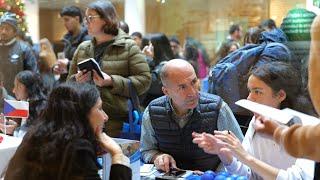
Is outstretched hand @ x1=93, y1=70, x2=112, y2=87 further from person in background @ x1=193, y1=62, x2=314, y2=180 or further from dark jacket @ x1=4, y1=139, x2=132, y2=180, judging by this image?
dark jacket @ x1=4, y1=139, x2=132, y2=180

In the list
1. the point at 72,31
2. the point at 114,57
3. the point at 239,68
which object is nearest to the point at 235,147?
the point at 239,68

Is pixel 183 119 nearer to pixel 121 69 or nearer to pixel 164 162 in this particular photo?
pixel 164 162

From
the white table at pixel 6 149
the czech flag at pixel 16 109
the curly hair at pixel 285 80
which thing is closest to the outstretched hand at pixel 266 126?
the curly hair at pixel 285 80

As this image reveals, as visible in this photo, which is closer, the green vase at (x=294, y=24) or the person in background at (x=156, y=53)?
the green vase at (x=294, y=24)

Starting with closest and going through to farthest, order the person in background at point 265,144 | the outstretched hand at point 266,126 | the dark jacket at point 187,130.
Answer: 1. the outstretched hand at point 266,126
2. the person in background at point 265,144
3. the dark jacket at point 187,130

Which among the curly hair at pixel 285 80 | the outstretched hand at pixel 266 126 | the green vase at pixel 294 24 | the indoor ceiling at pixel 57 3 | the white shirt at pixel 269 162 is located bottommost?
the white shirt at pixel 269 162

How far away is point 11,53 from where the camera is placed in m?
3.71

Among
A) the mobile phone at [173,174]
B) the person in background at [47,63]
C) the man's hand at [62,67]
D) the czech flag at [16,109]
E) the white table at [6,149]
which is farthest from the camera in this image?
the person in background at [47,63]

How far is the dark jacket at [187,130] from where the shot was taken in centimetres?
215

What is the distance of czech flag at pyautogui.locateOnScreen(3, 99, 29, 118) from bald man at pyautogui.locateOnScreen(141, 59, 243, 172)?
70 centimetres

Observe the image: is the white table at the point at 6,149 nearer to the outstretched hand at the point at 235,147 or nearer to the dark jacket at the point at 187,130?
the dark jacket at the point at 187,130

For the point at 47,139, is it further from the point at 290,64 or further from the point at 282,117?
the point at 290,64

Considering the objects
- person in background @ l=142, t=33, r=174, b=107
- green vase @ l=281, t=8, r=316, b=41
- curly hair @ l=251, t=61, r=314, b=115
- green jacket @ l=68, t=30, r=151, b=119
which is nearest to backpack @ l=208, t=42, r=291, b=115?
green vase @ l=281, t=8, r=316, b=41

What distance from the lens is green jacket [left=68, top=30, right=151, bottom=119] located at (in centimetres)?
263
